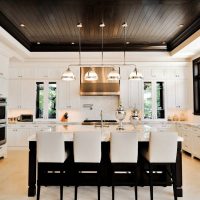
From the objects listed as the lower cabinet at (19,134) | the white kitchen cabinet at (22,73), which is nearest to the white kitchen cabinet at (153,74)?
the lower cabinet at (19,134)

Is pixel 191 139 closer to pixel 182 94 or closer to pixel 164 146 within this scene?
pixel 182 94

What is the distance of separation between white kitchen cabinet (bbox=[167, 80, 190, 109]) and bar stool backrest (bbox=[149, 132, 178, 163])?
388 centimetres

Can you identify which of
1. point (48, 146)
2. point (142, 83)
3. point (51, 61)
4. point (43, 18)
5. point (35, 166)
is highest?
point (43, 18)

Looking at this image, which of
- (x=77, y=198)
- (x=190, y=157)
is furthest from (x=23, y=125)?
(x=190, y=157)

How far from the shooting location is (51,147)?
9.66 ft

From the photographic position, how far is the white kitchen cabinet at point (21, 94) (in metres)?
6.58

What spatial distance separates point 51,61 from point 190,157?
487 centimetres

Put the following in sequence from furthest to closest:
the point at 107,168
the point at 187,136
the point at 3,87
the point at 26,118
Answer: the point at 26,118 → the point at 187,136 → the point at 3,87 → the point at 107,168

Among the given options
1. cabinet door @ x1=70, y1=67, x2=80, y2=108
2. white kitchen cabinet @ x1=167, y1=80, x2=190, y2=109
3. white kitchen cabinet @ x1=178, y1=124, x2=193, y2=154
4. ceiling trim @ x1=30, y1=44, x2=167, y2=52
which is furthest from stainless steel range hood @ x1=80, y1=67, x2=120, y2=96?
white kitchen cabinet @ x1=178, y1=124, x2=193, y2=154

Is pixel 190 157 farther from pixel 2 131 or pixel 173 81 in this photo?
pixel 2 131

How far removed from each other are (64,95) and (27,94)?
3.85 ft

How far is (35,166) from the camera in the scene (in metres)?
3.23

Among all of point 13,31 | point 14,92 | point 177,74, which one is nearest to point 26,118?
point 14,92

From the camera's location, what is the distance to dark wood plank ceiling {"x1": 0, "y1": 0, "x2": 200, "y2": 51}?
3664 mm
